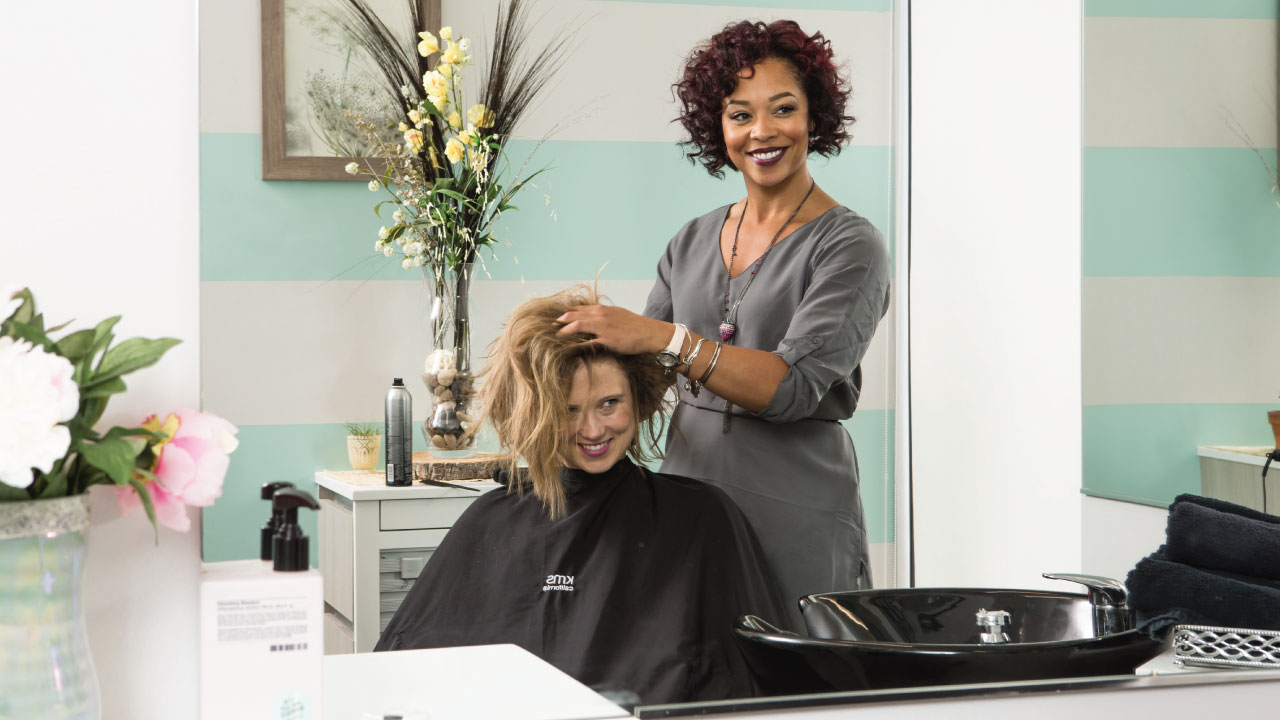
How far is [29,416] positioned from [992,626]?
1136mm

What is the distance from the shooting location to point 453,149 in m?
1.20

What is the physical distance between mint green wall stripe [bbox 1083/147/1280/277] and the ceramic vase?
0.98 meters

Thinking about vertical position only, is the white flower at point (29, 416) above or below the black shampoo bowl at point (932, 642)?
above

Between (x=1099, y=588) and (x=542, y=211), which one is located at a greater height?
(x=542, y=211)

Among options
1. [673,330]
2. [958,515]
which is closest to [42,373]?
[673,330]

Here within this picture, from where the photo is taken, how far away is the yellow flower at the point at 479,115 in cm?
120

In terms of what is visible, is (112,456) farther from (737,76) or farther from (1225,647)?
(1225,647)

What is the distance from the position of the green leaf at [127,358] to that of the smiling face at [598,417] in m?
0.46

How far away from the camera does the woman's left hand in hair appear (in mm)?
1246

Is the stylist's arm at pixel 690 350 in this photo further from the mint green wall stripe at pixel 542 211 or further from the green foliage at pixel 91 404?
the green foliage at pixel 91 404

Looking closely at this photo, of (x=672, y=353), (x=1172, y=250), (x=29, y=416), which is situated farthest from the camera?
(x=1172, y=250)

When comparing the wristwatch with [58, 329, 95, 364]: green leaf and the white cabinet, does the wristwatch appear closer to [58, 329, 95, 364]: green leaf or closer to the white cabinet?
the white cabinet

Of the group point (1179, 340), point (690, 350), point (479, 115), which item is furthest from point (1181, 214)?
point (479, 115)

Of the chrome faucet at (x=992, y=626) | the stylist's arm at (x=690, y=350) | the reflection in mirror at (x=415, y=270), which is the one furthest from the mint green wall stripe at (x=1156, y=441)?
the stylist's arm at (x=690, y=350)
